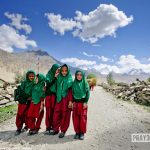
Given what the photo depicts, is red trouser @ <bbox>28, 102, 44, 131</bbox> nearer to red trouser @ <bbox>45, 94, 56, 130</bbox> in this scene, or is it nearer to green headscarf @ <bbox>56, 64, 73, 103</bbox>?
red trouser @ <bbox>45, 94, 56, 130</bbox>

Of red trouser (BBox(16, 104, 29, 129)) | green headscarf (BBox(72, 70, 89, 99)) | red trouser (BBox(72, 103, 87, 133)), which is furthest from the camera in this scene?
red trouser (BBox(16, 104, 29, 129))

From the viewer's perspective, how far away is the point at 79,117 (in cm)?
841

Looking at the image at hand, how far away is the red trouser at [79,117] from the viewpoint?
8.29 m

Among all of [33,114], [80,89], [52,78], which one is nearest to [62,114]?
[33,114]

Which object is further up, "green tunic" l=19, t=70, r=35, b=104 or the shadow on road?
"green tunic" l=19, t=70, r=35, b=104

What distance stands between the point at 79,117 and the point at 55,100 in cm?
90

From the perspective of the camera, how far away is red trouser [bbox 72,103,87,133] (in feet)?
27.2

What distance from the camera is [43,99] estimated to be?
8750mm

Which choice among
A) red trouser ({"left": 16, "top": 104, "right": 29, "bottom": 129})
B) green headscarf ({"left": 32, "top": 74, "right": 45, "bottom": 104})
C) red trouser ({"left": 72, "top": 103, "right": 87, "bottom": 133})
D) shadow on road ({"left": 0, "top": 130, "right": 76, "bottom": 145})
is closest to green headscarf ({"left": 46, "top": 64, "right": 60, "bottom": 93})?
green headscarf ({"left": 32, "top": 74, "right": 45, "bottom": 104})

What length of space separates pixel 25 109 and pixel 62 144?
6.10 ft

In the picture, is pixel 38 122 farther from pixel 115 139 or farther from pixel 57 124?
pixel 115 139

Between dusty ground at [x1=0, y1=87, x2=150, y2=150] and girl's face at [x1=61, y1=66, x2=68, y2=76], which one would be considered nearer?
dusty ground at [x1=0, y1=87, x2=150, y2=150]

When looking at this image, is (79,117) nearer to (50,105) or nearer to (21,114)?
(50,105)

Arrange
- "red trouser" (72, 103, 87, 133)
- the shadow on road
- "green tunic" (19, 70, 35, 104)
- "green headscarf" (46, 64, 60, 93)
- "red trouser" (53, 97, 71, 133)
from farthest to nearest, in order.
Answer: "green tunic" (19, 70, 35, 104) < "green headscarf" (46, 64, 60, 93) < "red trouser" (53, 97, 71, 133) < "red trouser" (72, 103, 87, 133) < the shadow on road
